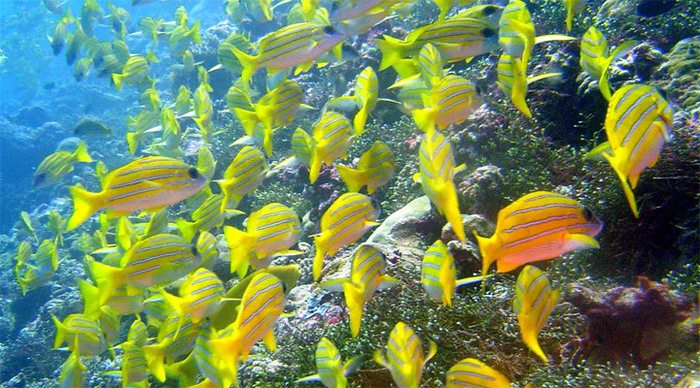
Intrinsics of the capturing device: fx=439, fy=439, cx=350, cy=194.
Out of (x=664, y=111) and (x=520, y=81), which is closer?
(x=664, y=111)

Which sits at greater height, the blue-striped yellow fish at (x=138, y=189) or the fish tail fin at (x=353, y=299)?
the blue-striped yellow fish at (x=138, y=189)

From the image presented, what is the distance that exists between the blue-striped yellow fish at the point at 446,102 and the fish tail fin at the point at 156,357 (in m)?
3.14

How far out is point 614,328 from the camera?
133 inches

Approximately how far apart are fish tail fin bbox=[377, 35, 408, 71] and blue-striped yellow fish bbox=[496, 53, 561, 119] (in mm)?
934

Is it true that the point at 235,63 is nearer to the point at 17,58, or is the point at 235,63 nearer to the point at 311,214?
the point at 311,214

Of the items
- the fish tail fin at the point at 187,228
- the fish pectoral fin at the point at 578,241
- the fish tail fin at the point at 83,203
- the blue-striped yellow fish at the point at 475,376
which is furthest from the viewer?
the fish tail fin at the point at 187,228

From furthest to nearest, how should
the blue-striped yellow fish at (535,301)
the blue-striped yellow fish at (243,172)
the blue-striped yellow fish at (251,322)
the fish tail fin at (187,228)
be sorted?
the fish tail fin at (187,228)
the blue-striped yellow fish at (243,172)
the blue-striped yellow fish at (251,322)
the blue-striped yellow fish at (535,301)

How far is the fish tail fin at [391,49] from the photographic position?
4.11 metres

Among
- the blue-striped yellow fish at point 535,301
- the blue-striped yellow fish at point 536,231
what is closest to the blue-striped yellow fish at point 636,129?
the blue-striped yellow fish at point 536,231

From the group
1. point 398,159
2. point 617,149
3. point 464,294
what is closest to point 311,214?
point 398,159

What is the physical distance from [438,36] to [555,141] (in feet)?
8.17

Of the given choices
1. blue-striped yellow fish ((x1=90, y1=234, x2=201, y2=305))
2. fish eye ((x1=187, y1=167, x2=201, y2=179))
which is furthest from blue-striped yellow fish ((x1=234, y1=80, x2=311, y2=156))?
blue-striped yellow fish ((x1=90, y1=234, x2=201, y2=305))

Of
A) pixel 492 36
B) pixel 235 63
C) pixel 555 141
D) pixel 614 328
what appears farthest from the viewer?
pixel 235 63

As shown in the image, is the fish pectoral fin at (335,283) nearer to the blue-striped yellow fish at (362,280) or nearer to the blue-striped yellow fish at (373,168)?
the blue-striped yellow fish at (362,280)
